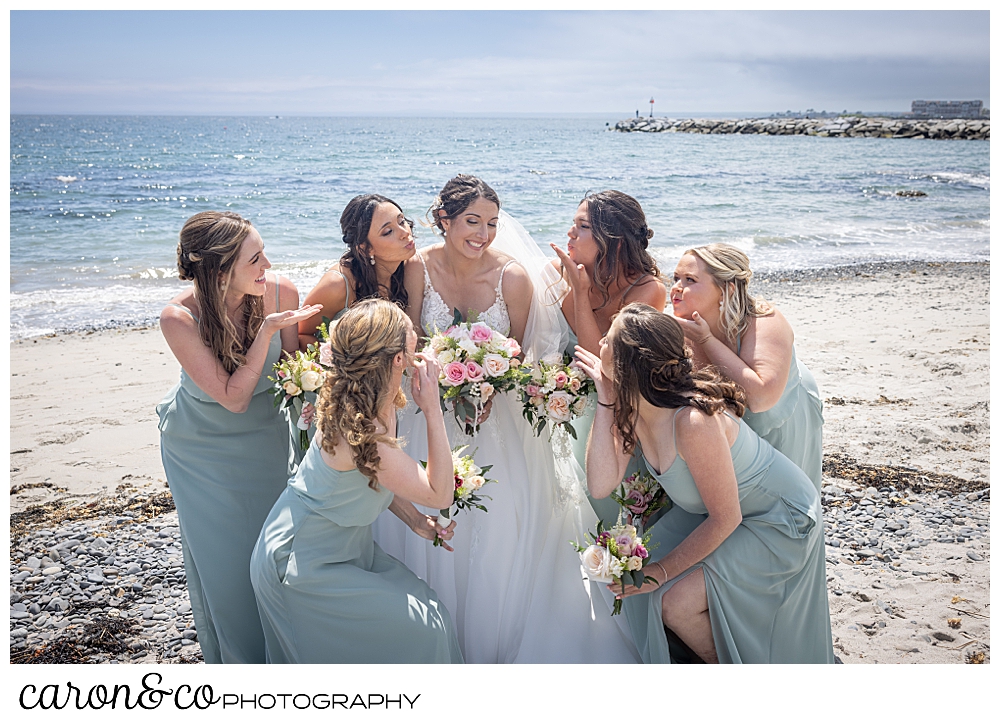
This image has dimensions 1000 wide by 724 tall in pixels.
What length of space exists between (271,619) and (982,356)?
369 inches

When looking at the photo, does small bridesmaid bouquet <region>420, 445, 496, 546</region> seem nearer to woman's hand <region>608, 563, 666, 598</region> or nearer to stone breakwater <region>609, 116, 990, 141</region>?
woman's hand <region>608, 563, 666, 598</region>

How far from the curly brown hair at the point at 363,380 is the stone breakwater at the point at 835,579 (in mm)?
2253

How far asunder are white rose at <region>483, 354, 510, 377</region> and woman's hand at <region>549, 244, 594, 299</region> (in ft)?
3.02

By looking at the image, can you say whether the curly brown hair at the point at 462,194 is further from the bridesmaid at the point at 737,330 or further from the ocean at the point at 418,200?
the ocean at the point at 418,200

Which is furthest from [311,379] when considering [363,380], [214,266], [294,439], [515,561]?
[515,561]

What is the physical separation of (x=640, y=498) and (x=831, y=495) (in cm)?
310

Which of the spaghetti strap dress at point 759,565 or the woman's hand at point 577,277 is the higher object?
the woman's hand at point 577,277

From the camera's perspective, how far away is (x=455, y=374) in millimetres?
3686

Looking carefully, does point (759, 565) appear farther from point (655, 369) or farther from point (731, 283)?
point (731, 283)

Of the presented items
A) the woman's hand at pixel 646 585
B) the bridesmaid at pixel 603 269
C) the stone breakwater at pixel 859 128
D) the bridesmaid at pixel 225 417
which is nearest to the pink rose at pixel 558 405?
the bridesmaid at pixel 603 269

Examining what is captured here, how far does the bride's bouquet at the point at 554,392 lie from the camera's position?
12.4 feet

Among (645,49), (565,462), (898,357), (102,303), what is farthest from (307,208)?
(645,49)

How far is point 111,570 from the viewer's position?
5.26 metres
